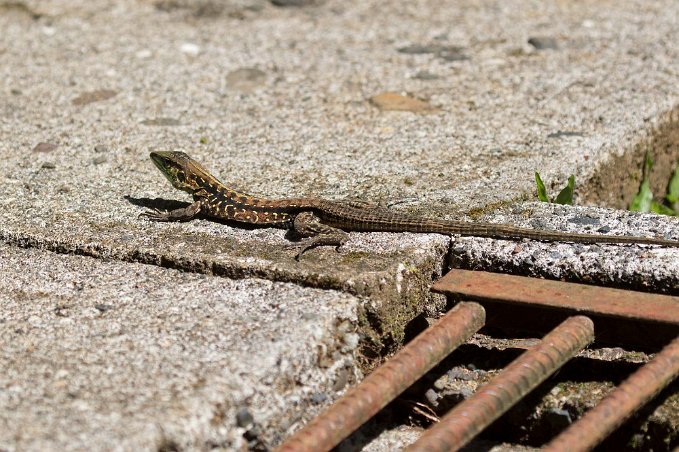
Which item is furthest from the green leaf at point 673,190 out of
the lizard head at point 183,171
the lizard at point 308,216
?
the lizard head at point 183,171

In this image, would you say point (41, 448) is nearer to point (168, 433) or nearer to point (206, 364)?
point (168, 433)

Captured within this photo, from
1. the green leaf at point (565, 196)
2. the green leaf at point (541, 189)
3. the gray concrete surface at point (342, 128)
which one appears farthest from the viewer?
the green leaf at point (565, 196)

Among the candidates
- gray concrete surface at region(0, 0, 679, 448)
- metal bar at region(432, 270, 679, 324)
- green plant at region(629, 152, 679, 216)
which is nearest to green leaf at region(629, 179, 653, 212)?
green plant at region(629, 152, 679, 216)

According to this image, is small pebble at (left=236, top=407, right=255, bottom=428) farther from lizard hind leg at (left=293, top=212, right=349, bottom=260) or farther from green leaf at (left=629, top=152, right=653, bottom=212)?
green leaf at (left=629, top=152, right=653, bottom=212)

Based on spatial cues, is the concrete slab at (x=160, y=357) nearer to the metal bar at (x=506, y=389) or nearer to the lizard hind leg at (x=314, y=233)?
the lizard hind leg at (x=314, y=233)

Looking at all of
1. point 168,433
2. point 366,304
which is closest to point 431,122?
point 366,304

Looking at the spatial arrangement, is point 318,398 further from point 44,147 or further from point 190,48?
point 190,48

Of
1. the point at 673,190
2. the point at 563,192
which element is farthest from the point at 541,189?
the point at 673,190
